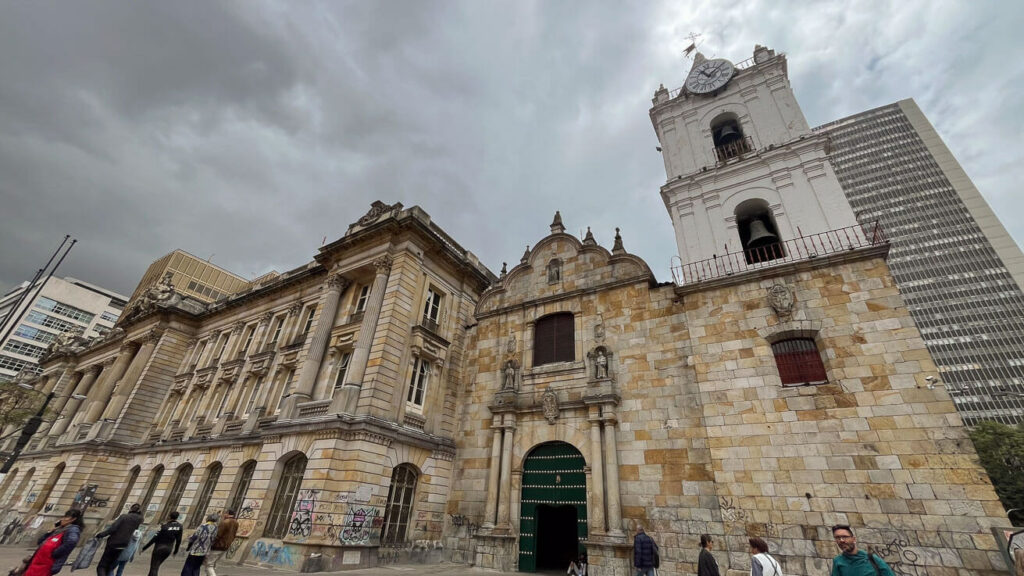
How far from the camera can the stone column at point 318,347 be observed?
16.5m

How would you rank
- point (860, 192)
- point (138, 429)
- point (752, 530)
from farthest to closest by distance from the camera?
Result: point (860, 192) → point (138, 429) → point (752, 530)

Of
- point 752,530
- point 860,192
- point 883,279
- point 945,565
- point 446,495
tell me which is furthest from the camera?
point 860,192

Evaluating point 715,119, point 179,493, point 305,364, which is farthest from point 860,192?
point 179,493

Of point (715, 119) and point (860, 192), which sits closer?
point (715, 119)

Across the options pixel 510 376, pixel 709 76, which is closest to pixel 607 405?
pixel 510 376

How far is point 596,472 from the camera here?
13.6 meters

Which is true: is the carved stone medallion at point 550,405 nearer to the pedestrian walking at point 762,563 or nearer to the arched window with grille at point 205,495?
the pedestrian walking at point 762,563

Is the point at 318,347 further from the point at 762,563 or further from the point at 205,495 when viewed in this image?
the point at 762,563

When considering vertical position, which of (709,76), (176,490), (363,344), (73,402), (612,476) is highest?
(709,76)

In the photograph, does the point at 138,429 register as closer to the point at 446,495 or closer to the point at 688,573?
the point at 446,495

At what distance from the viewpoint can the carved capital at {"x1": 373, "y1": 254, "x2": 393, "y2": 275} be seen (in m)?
18.1

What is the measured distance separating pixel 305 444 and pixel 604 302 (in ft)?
41.3

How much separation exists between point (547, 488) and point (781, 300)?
33.7 feet

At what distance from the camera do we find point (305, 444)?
14.6 m
